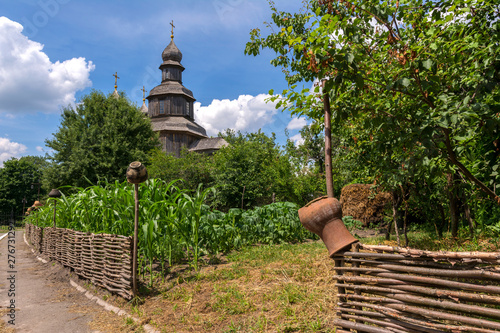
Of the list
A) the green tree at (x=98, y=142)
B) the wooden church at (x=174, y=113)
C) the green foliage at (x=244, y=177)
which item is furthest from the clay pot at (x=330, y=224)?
the wooden church at (x=174, y=113)

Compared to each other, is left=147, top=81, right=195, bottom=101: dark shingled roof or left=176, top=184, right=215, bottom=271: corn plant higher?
left=147, top=81, right=195, bottom=101: dark shingled roof

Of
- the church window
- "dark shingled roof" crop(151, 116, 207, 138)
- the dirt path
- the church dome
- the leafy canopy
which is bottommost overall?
the dirt path

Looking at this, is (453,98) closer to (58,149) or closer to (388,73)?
(388,73)

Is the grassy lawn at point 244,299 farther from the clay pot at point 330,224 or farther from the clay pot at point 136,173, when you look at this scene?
the clay pot at point 136,173

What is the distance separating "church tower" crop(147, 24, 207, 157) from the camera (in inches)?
1371

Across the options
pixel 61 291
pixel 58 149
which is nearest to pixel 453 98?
pixel 61 291

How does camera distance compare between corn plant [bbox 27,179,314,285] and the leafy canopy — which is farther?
corn plant [bbox 27,179,314,285]

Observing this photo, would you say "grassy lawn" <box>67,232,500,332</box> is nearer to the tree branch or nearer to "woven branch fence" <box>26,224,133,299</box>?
"woven branch fence" <box>26,224,133,299</box>

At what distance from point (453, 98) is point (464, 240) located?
4.22 meters

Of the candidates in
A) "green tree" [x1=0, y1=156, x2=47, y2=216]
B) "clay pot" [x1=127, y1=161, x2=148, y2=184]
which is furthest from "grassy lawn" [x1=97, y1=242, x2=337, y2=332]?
"green tree" [x1=0, y1=156, x2=47, y2=216]

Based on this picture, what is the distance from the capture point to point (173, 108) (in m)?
36.9

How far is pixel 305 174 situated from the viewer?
1778 centimetres

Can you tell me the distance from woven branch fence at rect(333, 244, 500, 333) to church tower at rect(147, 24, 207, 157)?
32467 millimetres

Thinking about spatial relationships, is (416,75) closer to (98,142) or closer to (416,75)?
(416,75)
